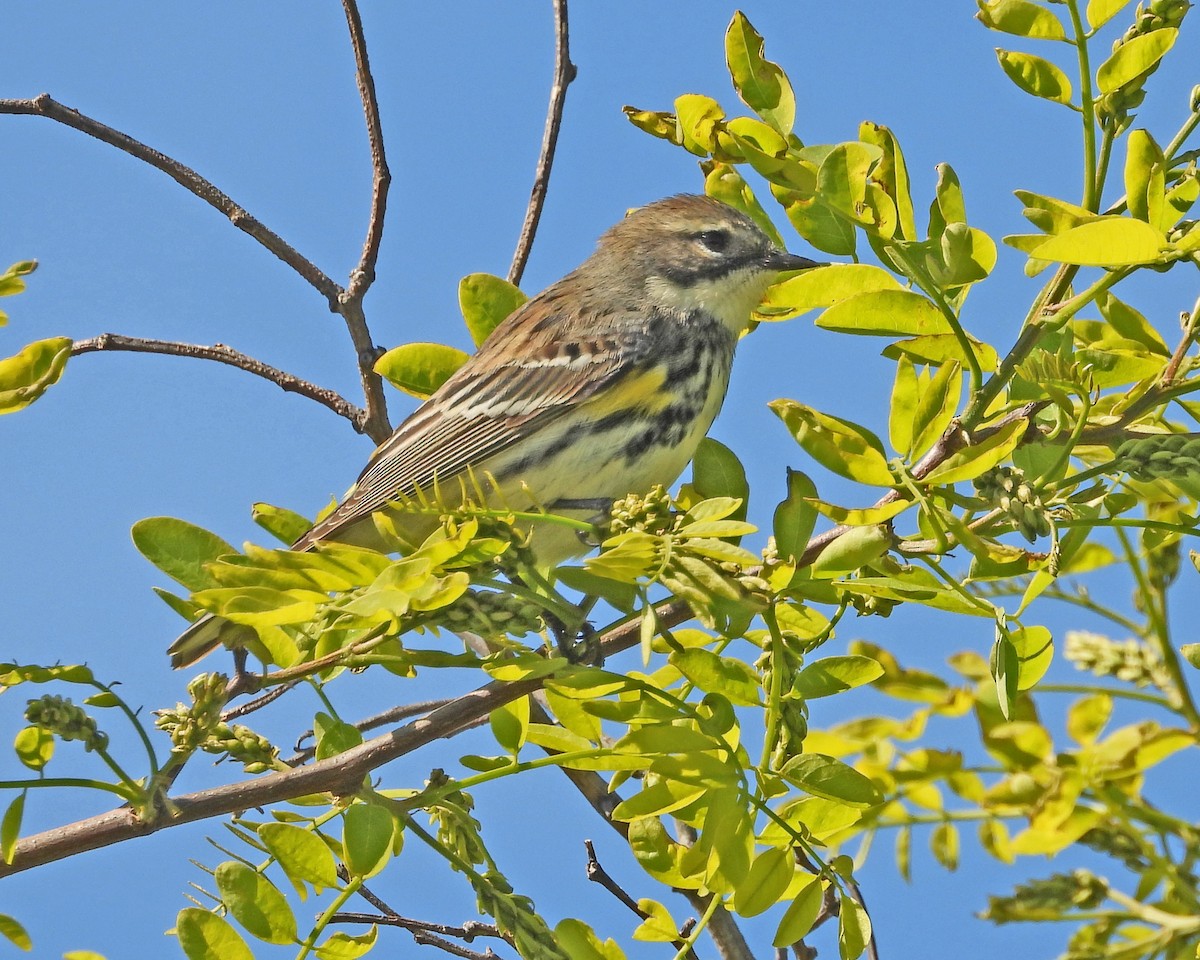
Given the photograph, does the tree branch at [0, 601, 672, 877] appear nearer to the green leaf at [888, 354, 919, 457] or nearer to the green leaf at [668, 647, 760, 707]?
the green leaf at [668, 647, 760, 707]

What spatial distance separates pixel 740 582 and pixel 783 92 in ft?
3.49

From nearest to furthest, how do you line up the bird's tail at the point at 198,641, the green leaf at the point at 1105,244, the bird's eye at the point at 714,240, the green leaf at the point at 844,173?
the green leaf at the point at 1105,244 → the green leaf at the point at 844,173 → the bird's tail at the point at 198,641 → the bird's eye at the point at 714,240

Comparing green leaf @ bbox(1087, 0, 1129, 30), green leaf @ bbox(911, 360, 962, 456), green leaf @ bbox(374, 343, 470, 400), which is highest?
green leaf @ bbox(374, 343, 470, 400)

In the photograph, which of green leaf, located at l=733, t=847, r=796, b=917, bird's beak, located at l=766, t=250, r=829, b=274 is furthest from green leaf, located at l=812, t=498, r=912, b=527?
bird's beak, located at l=766, t=250, r=829, b=274

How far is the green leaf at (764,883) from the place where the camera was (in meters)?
2.26

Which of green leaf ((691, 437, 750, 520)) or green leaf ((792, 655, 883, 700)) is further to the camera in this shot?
green leaf ((691, 437, 750, 520))

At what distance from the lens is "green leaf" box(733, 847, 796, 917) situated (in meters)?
2.26

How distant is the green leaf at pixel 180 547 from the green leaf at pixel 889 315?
1.17 meters

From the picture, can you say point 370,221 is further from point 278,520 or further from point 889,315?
point 889,315

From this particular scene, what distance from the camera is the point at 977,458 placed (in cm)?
213

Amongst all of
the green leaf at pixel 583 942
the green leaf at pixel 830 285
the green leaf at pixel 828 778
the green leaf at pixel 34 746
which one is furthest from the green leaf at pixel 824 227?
the green leaf at pixel 34 746

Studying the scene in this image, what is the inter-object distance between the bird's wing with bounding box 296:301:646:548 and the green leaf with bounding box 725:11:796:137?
144 cm

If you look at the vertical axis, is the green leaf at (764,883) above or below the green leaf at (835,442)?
below

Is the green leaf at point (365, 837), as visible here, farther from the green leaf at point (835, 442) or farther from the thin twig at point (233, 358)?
the thin twig at point (233, 358)
